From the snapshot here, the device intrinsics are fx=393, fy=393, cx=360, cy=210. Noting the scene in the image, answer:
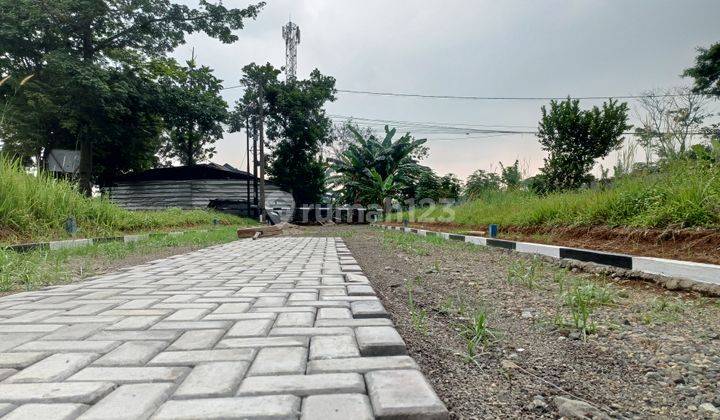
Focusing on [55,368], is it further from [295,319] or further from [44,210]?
[44,210]

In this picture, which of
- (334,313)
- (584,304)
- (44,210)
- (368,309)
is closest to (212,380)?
(334,313)

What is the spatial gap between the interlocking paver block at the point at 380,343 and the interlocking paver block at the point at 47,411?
989 millimetres

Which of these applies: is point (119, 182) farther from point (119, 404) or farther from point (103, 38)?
point (119, 404)

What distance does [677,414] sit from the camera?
1.25 meters

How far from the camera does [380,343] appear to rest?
5.62 feet

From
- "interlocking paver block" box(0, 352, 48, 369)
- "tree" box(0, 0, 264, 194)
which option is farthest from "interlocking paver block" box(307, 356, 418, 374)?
"tree" box(0, 0, 264, 194)

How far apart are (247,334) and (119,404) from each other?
717 millimetres

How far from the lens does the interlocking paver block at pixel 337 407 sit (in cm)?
114

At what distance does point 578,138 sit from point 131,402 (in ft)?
52.9

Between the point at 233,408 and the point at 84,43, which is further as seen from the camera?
the point at 84,43

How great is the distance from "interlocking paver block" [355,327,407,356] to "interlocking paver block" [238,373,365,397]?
0.82ft

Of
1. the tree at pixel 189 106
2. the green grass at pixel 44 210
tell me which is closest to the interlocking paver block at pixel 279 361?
the green grass at pixel 44 210

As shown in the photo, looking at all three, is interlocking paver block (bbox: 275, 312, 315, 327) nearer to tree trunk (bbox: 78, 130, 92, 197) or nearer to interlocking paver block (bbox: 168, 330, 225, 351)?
interlocking paver block (bbox: 168, 330, 225, 351)

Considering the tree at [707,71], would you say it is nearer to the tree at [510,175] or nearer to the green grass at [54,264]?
the tree at [510,175]
